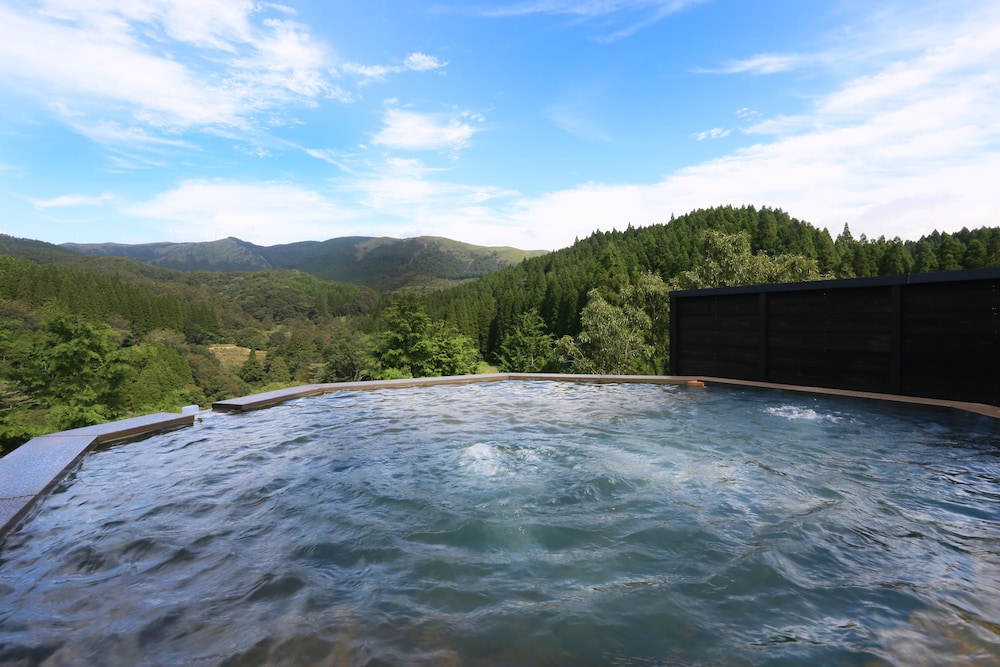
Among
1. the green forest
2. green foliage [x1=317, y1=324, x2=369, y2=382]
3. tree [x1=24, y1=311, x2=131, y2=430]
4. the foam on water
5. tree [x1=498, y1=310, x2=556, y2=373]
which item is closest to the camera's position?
the foam on water

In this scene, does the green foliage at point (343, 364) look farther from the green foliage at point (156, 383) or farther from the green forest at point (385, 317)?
the green foliage at point (156, 383)

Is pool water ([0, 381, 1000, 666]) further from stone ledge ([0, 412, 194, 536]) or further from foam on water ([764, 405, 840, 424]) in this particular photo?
foam on water ([764, 405, 840, 424])

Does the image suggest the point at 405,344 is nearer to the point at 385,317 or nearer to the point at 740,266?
the point at 385,317

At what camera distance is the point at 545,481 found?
3.46m

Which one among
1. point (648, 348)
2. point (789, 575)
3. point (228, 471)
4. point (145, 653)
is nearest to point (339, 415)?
point (228, 471)

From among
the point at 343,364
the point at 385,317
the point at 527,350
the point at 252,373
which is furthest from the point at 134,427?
the point at 252,373

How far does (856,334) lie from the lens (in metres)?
6.05

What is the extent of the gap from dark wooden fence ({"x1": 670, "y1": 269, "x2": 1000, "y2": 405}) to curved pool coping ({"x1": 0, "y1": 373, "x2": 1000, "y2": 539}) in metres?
0.23

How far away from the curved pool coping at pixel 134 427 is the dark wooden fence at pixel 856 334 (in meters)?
0.23

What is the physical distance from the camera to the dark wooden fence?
16.7 feet

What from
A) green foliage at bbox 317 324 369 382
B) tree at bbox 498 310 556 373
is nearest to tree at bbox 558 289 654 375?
tree at bbox 498 310 556 373

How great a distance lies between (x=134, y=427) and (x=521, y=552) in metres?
4.18

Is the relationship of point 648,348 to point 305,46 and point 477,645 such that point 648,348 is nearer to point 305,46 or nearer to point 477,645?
point 305,46

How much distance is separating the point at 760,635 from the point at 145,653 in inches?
84.9
